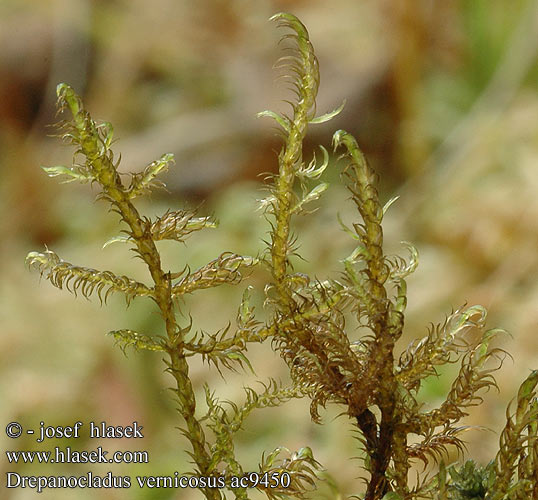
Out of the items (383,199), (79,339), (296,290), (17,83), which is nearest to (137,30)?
(17,83)

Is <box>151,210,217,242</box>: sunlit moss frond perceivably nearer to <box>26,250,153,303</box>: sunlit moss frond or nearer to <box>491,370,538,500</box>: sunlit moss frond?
<box>26,250,153,303</box>: sunlit moss frond

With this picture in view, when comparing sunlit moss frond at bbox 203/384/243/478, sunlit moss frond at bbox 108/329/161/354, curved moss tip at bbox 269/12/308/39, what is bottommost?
sunlit moss frond at bbox 203/384/243/478

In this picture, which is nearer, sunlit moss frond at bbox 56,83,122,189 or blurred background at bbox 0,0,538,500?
sunlit moss frond at bbox 56,83,122,189

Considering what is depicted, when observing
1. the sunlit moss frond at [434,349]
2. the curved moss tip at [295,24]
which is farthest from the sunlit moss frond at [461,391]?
the curved moss tip at [295,24]

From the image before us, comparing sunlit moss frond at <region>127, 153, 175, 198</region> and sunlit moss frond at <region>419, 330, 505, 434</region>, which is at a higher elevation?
sunlit moss frond at <region>127, 153, 175, 198</region>

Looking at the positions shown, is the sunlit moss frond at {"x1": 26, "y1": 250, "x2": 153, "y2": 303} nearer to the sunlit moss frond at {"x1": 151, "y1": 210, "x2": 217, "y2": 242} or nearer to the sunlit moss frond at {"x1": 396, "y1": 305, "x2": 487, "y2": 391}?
the sunlit moss frond at {"x1": 151, "y1": 210, "x2": 217, "y2": 242}

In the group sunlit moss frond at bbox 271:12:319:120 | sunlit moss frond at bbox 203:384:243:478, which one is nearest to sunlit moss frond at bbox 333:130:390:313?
sunlit moss frond at bbox 271:12:319:120
